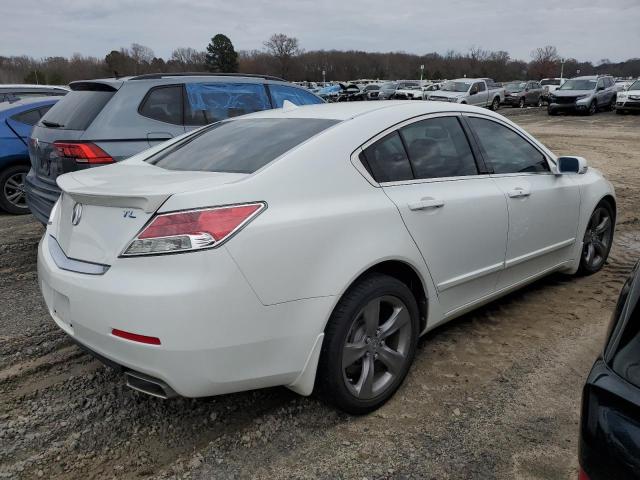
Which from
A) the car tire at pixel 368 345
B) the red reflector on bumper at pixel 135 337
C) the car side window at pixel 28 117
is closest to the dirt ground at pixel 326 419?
the car tire at pixel 368 345

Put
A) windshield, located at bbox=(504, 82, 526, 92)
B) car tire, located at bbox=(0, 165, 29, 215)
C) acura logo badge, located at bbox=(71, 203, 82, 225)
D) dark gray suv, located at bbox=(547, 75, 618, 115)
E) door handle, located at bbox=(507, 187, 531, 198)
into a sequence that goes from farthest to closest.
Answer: windshield, located at bbox=(504, 82, 526, 92)
dark gray suv, located at bbox=(547, 75, 618, 115)
car tire, located at bbox=(0, 165, 29, 215)
door handle, located at bbox=(507, 187, 531, 198)
acura logo badge, located at bbox=(71, 203, 82, 225)

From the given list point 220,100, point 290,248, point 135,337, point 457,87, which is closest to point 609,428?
point 290,248

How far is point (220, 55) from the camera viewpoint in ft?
294

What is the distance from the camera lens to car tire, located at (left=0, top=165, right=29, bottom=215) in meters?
6.92

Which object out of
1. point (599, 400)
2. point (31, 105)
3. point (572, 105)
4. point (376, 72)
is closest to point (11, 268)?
point (31, 105)

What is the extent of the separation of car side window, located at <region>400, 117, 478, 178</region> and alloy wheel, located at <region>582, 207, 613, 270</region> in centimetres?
178

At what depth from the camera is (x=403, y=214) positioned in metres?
2.68

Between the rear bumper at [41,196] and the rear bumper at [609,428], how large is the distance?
4357mm

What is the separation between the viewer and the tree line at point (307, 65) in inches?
3051

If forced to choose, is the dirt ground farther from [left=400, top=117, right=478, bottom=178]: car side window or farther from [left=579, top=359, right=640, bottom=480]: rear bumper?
[left=400, top=117, right=478, bottom=178]: car side window

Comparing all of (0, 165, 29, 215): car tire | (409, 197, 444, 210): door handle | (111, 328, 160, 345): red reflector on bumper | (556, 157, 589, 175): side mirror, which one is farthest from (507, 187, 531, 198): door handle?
(0, 165, 29, 215): car tire

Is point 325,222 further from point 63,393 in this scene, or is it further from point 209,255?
point 63,393

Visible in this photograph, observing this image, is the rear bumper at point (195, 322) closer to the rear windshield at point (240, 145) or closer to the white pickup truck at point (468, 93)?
the rear windshield at point (240, 145)

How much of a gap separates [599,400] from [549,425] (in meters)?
1.32
